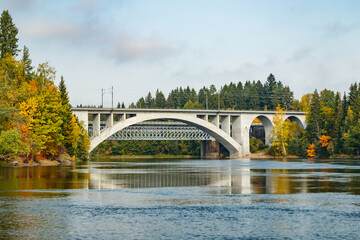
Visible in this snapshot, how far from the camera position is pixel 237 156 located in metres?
132

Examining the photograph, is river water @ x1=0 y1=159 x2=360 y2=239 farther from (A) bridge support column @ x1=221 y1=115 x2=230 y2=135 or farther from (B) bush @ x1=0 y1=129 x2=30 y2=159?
(A) bridge support column @ x1=221 y1=115 x2=230 y2=135

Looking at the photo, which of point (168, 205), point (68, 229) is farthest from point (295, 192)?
point (68, 229)

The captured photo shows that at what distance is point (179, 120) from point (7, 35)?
1996 inches

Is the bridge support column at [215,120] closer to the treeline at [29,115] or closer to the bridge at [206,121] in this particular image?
the bridge at [206,121]

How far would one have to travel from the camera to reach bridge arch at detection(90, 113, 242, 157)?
110062mm

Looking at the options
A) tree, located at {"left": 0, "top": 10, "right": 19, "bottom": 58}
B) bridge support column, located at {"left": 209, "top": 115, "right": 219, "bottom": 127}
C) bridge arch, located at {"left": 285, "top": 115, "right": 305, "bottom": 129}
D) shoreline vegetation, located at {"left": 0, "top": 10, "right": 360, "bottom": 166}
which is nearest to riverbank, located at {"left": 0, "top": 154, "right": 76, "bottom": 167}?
shoreline vegetation, located at {"left": 0, "top": 10, "right": 360, "bottom": 166}

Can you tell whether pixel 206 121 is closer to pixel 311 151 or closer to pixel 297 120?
pixel 311 151

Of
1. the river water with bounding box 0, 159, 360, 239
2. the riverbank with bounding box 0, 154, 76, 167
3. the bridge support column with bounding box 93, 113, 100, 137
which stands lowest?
the river water with bounding box 0, 159, 360, 239

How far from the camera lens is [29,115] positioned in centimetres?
6944

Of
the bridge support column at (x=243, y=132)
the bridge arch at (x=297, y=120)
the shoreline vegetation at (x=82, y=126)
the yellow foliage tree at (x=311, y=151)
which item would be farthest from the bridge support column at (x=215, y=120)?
the yellow foliage tree at (x=311, y=151)

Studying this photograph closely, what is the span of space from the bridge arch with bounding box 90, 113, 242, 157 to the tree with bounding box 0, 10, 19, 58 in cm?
2969

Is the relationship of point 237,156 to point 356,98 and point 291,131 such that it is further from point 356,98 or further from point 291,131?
point 356,98

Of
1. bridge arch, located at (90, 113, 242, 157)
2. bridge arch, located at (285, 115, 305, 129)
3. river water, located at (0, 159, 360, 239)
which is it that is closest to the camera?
river water, located at (0, 159, 360, 239)

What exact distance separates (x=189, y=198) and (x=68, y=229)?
10438mm
